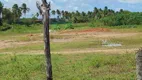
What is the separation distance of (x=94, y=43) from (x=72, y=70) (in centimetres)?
1281

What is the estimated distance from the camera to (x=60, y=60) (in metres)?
19.5

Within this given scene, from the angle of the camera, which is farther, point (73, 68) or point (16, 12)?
point (16, 12)

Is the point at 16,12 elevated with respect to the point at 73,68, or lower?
elevated

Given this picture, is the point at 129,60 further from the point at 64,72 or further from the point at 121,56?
the point at 64,72

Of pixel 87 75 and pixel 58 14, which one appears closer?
pixel 87 75

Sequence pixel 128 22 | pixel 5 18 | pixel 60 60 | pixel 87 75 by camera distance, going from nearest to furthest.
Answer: pixel 87 75
pixel 60 60
pixel 128 22
pixel 5 18

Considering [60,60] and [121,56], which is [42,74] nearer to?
[60,60]

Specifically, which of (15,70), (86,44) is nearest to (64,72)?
(15,70)

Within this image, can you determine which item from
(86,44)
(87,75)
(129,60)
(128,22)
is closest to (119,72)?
(87,75)

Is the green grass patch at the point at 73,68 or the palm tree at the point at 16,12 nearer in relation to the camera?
the green grass patch at the point at 73,68

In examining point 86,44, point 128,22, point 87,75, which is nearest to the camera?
point 87,75

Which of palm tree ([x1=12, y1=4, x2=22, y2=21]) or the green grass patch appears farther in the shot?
palm tree ([x1=12, y1=4, x2=22, y2=21])

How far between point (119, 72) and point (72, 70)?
6.68 ft

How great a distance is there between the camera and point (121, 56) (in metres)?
19.8
